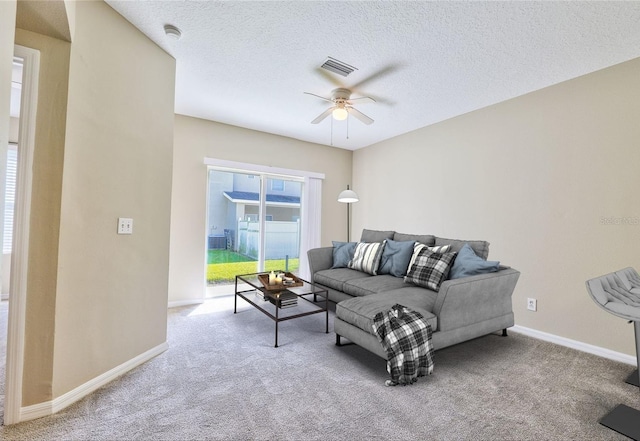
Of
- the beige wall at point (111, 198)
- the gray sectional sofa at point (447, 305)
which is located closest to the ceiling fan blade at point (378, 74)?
the beige wall at point (111, 198)

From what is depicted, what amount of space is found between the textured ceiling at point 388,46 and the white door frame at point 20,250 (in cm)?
86

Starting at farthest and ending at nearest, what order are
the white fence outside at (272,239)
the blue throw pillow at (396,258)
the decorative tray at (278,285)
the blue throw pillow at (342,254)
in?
1. the white fence outside at (272,239)
2. the blue throw pillow at (342,254)
3. the blue throw pillow at (396,258)
4. the decorative tray at (278,285)

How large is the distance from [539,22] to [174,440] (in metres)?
3.53

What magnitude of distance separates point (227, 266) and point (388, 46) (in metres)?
3.61

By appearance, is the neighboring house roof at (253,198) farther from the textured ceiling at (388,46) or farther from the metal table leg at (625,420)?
the metal table leg at (625,420)

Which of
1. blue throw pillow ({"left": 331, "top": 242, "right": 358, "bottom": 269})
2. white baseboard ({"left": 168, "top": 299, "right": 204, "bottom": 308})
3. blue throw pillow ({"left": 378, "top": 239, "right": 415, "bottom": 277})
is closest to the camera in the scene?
blue throw pillow ({"left": 378, "top": 239, "right": 415, "bottom": 277})

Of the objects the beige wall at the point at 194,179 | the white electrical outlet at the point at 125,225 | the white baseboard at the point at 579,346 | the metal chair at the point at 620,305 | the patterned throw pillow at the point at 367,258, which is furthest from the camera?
the beige wall at the point at 194,179

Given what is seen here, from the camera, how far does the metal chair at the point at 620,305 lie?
5.07 ft

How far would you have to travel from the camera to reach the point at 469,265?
271 centimetres

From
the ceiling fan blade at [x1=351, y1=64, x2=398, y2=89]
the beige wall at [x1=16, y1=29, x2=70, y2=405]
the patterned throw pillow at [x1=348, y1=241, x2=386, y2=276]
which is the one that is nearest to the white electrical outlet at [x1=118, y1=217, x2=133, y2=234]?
the beige wall at [x1=16, y1=29, x2=70, y2=405]

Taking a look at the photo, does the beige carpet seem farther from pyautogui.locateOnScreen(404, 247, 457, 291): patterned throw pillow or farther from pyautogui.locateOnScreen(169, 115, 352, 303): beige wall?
pyautogui.locateOnScreen(169, 115, 352, 303): beige wall

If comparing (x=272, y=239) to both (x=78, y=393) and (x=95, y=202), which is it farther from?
(x=78, y=393)

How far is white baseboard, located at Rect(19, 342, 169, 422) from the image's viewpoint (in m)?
1.66

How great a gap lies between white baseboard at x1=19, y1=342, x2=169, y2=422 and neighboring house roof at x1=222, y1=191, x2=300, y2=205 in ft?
8.32
